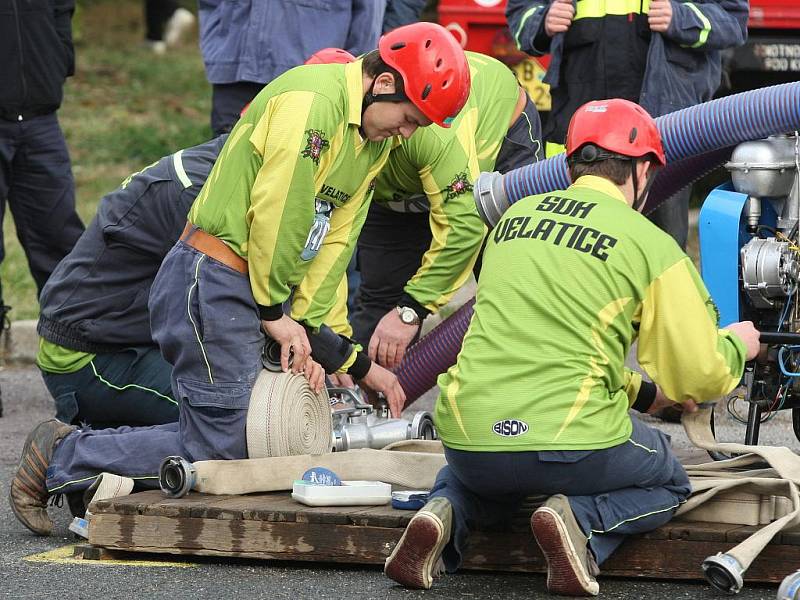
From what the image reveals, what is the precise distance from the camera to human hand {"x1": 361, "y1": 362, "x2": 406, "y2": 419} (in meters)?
5.46

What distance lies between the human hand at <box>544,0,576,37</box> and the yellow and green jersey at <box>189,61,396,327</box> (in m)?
1.94

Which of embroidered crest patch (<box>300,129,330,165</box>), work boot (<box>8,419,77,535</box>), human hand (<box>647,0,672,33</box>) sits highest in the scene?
human hand (<box>647,0,672,33</box>)

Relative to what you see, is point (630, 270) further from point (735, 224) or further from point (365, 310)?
point (365, 310)

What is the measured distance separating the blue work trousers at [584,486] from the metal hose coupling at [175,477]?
85 cm

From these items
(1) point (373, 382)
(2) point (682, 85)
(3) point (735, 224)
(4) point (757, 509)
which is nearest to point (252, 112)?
(1) point (373, 382)

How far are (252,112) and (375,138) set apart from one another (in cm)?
44

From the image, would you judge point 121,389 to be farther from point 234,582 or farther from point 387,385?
point 234,582

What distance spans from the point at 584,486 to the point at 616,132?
1.01 meters


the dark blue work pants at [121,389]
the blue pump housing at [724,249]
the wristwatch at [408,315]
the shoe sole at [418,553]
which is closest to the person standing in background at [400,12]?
the wristwatch at [408,315]

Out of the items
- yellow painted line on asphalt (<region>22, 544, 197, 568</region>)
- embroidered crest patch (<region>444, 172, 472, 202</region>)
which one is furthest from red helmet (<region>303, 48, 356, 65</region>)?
yellow painted line on asphalt (<region>22, 544, 197, 568</region>)

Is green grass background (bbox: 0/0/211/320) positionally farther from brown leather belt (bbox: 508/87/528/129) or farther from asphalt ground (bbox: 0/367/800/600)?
asphalt ground (bbox: 0/367/800/600)

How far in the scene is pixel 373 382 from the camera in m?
5.47

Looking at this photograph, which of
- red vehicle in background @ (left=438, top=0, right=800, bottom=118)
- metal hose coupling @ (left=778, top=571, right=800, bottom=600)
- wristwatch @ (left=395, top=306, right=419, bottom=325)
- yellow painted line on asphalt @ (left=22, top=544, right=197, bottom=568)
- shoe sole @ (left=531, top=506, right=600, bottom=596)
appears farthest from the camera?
red vehicle in background @ (left=438, top=0, right=800, bottom=118)

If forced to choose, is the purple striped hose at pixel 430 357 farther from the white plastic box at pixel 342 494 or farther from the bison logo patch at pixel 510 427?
the bison logo patch at pixel 510 427
